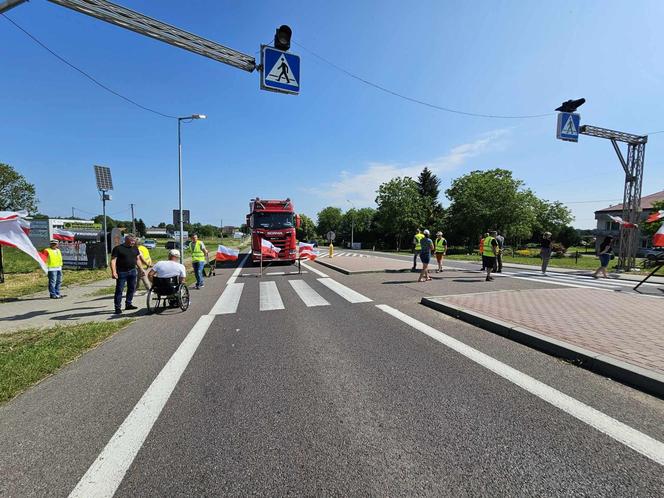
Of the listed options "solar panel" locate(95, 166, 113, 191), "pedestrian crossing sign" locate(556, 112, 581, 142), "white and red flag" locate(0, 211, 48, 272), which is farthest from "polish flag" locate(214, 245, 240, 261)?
"pedestrian crossing sign" locate(556, 112, 581, 142)

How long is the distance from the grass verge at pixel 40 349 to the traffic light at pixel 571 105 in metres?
17.8

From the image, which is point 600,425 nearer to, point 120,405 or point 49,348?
point 120,405

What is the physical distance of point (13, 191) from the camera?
56094 mm

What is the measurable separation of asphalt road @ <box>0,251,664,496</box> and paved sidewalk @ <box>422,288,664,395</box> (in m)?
0.26

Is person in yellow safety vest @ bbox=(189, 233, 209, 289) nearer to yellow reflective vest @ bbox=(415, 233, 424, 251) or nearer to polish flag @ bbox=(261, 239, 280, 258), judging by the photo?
polish flag @ bbox=(261, 239, 280, 258)

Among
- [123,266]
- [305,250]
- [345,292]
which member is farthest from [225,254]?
[123,266]

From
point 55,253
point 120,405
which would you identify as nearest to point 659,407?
point 120,405

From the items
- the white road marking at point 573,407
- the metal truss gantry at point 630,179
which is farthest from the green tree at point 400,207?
the white road marking at point 573,407

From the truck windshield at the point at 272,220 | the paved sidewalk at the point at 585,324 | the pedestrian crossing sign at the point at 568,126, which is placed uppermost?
the pedestrian crossing sign at the point at 568,126

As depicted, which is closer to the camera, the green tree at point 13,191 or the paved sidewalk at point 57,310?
the paved sidewalk at point 57,310

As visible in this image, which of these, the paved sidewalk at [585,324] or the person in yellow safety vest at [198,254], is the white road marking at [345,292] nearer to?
the paved sidewalk at [585,324]

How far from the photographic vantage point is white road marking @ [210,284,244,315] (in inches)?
299

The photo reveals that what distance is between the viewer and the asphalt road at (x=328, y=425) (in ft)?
7.19

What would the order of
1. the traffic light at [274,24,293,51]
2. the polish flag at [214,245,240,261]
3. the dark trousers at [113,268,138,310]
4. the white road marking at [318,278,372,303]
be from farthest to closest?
the polish flag at [214,245,240,261], the white road marking at [318,278,372,303], the dark trousers at [113,268,138,310], the traffic light at [274,24,293,51]
